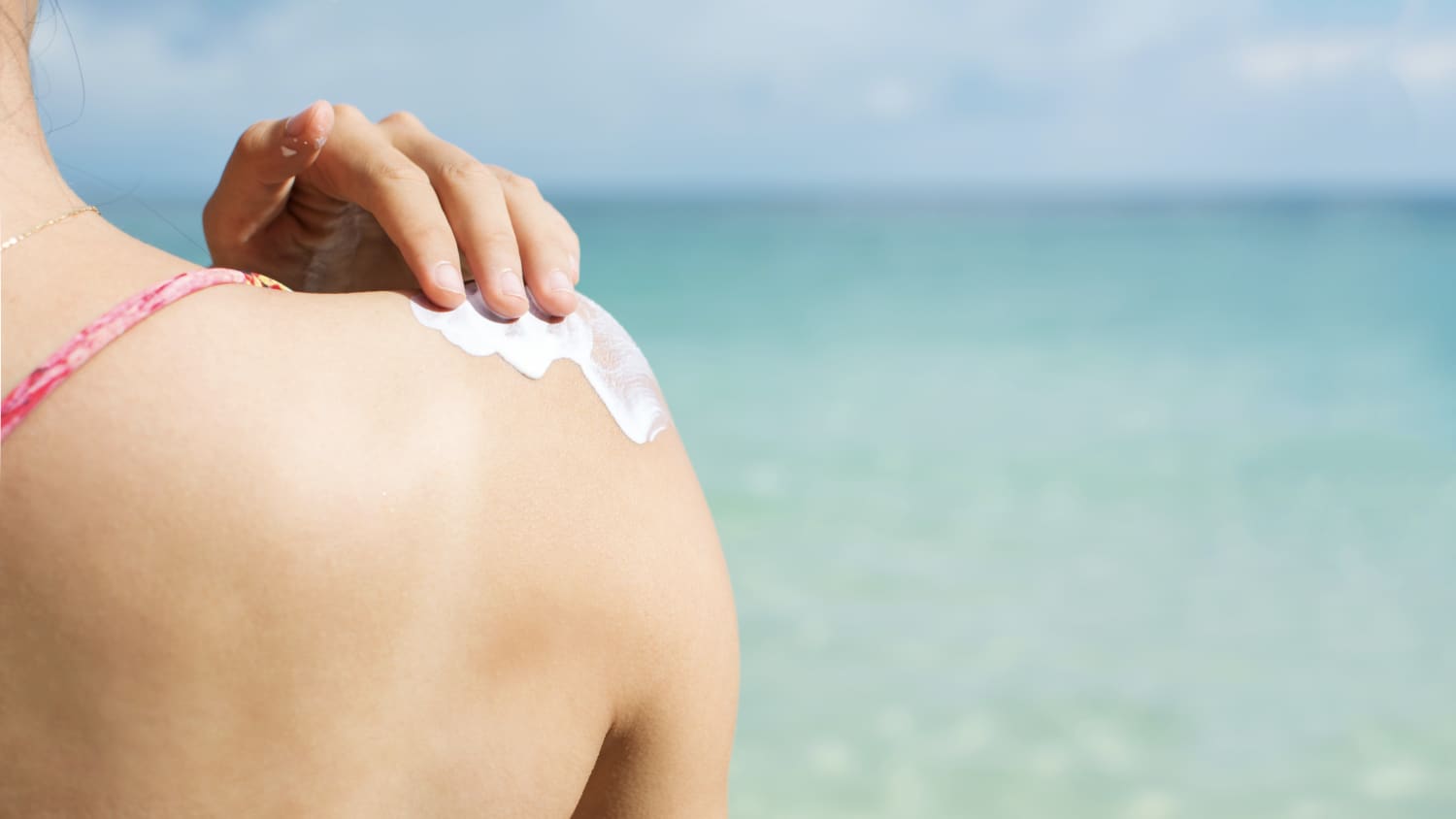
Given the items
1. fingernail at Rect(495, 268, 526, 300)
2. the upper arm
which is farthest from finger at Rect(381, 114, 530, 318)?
the upper arm

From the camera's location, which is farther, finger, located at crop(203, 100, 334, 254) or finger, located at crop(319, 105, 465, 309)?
finger, located at crop(203, 100, 334, 254)

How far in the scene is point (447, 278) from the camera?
78 centimetres

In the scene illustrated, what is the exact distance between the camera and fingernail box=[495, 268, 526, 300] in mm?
808

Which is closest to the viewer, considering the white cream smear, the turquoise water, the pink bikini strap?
the pink bikini strap

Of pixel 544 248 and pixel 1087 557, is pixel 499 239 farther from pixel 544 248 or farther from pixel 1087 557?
pixel 1087 557

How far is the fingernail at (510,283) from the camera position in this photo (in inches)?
31.8

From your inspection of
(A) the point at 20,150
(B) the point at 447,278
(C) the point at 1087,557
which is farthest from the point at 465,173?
(C) the point at 1087,557

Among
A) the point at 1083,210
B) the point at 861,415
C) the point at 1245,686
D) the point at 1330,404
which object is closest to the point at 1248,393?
the point at 1330,404

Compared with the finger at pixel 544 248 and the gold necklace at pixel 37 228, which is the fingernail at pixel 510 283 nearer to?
the finger at pixel 544 248

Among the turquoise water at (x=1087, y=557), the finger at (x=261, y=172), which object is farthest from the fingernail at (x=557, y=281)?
the turquoise water at (x=1087, y=557)

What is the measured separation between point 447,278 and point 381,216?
5.2 inches

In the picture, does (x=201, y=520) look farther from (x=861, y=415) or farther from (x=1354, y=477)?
(x=861, y=415)

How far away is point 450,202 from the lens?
0.89 meters

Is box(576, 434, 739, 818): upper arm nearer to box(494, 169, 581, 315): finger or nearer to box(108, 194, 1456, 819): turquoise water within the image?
box(494, 169, 581, 315): finger
